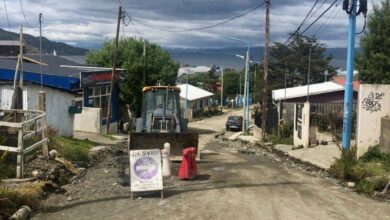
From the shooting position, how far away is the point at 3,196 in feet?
33.7

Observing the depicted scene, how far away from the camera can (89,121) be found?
35906mm

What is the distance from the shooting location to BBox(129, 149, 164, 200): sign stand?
41.6 ft

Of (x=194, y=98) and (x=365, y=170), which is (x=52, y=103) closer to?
(x=365, y=170)

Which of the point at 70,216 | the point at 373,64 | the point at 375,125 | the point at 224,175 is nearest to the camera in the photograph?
the point at 70,216

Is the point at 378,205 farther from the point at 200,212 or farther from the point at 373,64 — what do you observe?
the point at 373,64

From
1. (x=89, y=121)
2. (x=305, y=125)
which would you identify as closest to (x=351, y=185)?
(x=305, y=125)

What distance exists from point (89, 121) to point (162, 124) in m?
12.5

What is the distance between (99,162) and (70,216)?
32.4 ft

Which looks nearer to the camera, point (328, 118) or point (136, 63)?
point (328, 118)

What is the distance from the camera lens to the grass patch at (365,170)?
1464cm

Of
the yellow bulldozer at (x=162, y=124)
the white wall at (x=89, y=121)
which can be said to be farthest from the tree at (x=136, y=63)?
the yellow bulldozer at (x=162, y=124)

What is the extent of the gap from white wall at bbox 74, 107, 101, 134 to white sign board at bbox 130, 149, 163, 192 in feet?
75.9

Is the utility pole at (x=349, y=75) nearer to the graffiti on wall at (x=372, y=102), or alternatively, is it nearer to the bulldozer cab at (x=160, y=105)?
the graffiti on wall at (x=372, y=102)

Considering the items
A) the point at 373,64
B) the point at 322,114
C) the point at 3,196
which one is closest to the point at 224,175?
the point at 3,196
